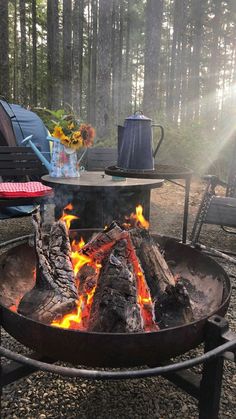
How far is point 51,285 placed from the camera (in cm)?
174

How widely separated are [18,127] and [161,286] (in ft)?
13.8

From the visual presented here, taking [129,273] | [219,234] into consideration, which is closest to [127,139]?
[129,273]

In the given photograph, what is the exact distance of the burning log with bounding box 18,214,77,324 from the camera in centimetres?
164

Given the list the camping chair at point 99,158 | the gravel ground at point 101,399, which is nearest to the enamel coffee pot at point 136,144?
the gravel ground at point 101,399

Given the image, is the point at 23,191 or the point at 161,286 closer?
the point at 161,286

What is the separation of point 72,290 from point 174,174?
1.09 meters

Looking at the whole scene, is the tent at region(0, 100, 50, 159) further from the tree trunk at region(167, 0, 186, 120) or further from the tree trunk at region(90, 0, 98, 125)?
the tree trunk at region(90, 0, 98, 125)

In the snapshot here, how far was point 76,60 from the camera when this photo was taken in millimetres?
14734

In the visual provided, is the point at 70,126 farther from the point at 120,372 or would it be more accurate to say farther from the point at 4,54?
the point at 4,54

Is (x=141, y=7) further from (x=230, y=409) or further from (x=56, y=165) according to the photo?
(x=230, y=409)

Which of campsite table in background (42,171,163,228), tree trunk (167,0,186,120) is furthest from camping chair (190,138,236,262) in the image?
tree trunk (167,0,186,120)

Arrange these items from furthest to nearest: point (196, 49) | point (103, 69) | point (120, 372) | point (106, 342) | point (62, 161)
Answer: point (196, 49) → point (103, 69) → point (62, 161) → point (106, 342) → point (120, 372)

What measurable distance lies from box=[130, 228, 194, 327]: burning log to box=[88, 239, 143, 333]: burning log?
0.50ft

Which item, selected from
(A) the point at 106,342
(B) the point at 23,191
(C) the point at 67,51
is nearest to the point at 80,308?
(A) the point at 106,342
